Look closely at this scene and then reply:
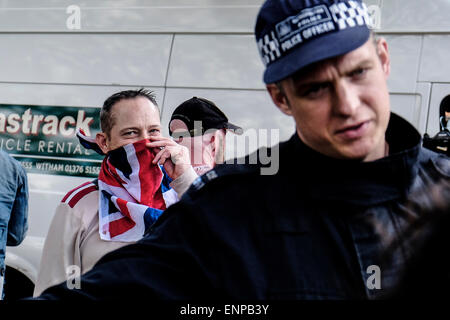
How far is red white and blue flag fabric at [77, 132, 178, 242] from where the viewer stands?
86.1 inches

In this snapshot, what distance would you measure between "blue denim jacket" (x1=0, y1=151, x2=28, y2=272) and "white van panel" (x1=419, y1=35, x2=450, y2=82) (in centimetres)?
246

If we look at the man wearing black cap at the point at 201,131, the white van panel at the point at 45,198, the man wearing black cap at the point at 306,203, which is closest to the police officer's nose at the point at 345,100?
the man wearing black cap at the point at 306,203

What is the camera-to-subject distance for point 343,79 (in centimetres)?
112

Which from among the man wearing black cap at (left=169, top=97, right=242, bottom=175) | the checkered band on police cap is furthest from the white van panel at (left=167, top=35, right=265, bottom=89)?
the checkered band on police cap

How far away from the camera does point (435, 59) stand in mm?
3125

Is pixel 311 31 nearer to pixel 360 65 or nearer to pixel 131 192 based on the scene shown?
pixel 360 65

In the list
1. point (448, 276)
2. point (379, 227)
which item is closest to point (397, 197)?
point (379, 227)

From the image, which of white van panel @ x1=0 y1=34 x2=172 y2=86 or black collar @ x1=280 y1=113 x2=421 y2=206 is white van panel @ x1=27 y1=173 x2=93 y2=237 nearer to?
white van panel @ x1=0 y1=34 x2=172 y2=86

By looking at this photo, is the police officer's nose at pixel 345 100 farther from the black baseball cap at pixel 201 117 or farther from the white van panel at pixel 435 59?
the white van panel at pixel 435 59

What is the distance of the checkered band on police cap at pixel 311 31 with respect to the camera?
111 cm

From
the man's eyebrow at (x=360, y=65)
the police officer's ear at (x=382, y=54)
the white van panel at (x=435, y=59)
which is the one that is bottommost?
the man's eyebrow at (x=360, y=65)

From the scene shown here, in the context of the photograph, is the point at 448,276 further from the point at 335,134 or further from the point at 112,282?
the point at 112,282

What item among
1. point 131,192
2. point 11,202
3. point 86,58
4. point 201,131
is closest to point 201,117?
point 201,131

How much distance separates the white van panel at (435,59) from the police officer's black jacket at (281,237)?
7.02 ft
